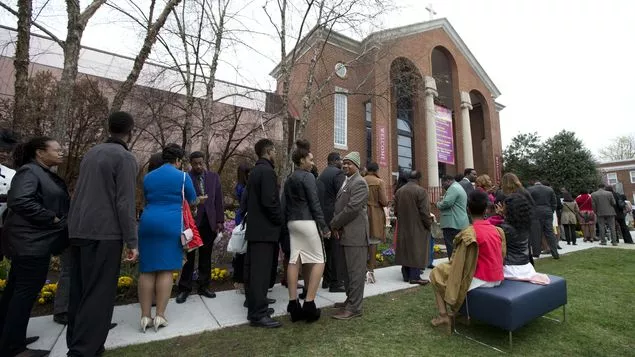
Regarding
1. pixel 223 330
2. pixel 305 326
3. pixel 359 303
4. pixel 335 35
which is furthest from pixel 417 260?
pixel 335 35

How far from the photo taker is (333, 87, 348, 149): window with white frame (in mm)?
17688

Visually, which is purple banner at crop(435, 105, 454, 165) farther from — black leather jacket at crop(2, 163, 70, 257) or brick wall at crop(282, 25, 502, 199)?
black leather jacket at crop(2, 163, 70, 257)

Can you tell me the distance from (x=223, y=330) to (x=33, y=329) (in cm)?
210

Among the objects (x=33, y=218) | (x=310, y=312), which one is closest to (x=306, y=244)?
(x=310, y=312)

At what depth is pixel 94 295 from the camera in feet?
8.78

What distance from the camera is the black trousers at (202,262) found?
459 cm

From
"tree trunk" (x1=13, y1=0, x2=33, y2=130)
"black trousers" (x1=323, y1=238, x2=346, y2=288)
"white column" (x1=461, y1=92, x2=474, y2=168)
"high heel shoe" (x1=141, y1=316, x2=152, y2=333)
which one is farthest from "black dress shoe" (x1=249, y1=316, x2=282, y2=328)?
"white column" (x1=461, y1=92, x2=474, y2=168)

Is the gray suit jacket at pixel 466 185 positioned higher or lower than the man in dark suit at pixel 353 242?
higher

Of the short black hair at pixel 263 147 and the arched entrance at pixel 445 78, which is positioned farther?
the arched entrance at pixel 445 78

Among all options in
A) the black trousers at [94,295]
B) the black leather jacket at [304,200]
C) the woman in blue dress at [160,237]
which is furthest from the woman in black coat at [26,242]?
the black leather jacket at [304,200]

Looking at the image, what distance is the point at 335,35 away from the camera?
17797 millimetres

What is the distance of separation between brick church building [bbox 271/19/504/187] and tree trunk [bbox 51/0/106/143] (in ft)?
25.2

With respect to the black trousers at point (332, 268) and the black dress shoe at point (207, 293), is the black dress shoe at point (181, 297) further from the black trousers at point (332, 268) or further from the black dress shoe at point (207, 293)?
the black trousers at point (332, 268)

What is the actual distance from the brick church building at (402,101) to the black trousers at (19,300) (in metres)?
10.9
